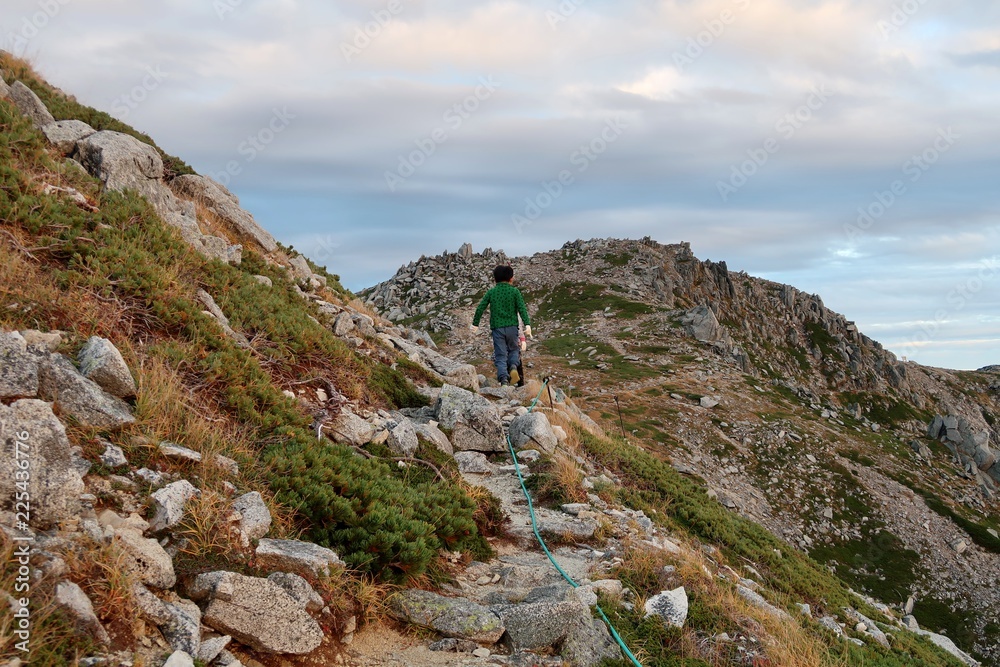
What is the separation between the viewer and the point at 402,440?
937 cm

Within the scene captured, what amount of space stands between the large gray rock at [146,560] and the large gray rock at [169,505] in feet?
0.81

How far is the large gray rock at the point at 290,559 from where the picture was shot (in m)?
5.27

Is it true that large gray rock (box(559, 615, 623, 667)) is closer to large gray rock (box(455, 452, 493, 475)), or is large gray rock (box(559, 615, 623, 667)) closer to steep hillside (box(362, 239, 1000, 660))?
large gray rock (box(455, 452, 493, 475))

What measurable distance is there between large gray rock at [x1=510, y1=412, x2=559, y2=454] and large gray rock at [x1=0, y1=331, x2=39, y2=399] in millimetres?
8983

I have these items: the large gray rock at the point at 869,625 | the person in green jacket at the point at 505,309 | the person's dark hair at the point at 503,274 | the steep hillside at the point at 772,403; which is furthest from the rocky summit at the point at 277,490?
the steep hillside at the point at 772,403

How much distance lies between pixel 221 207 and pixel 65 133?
435 cm

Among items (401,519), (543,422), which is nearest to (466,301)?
(543,422)

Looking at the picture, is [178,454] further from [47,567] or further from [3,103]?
[3,103]

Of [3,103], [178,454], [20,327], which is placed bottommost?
[178,454]

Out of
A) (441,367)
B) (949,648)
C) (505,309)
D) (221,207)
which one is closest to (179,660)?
(505,309)

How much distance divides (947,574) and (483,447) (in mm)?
30793

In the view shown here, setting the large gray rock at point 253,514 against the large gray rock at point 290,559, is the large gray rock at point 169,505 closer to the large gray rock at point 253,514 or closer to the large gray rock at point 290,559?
the large gray rock at point 253,514

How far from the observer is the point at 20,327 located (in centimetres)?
622

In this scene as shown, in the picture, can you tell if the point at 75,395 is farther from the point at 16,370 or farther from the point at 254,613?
the point at 254,613
